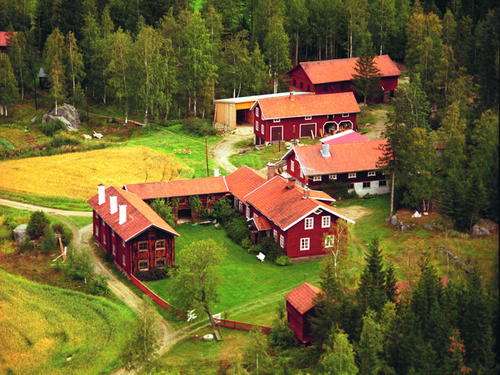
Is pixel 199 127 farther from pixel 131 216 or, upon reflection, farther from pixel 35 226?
pixel 131 216

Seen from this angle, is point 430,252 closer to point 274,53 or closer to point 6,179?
point 6,179

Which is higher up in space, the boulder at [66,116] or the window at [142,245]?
the boulder at [66,116]

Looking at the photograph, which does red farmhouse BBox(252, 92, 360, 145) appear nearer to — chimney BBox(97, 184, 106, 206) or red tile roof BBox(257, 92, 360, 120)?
red tile roof BBox(257, 92, 360, 120)

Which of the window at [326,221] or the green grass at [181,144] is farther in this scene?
the green grass at [181,144]

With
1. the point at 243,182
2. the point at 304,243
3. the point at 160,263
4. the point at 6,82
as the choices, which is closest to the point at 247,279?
the point at 304,243

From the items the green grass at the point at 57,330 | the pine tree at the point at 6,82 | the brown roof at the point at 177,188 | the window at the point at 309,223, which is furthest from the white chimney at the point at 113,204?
the pine tree at the point at 6,82

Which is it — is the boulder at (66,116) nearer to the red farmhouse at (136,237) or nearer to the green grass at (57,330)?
the red farmhouse at (136,237)

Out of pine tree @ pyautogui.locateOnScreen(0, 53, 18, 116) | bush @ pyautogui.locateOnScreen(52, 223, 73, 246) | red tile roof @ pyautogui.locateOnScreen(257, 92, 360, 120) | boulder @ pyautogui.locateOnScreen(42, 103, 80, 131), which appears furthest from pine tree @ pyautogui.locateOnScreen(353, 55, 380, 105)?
bush @ pyautogui.locateOnScreen(52, 223, 73, 246)

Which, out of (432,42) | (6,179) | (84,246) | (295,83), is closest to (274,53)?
(295,83)
